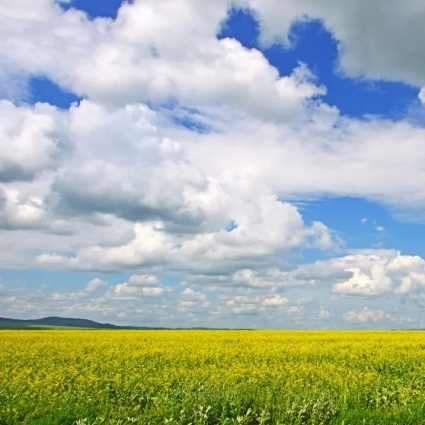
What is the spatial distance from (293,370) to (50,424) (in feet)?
33.0

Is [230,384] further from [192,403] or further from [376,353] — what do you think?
[376,353]

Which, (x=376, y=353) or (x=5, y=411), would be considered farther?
(x=376, y=353)

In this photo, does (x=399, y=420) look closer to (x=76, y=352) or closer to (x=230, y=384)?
(x=230, y=384)

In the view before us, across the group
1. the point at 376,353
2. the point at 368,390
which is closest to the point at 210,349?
the point at 376,353

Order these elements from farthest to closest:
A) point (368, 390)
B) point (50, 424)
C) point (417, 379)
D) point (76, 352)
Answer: point (76, 352), point (417, 379), point (368, 390), point (50, 424)

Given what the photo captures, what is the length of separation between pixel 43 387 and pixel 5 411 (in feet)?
10.4

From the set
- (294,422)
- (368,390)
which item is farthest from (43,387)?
(368,390)

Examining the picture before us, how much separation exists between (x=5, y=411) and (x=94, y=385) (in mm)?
3958

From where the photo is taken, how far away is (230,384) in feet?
53.4

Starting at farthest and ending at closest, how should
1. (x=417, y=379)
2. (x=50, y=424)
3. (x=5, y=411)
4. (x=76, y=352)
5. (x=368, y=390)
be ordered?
1. (x=76, y=352)
2. (x=417, y=379)
3. (x=368, y=390)
4. (x=5, y=411)
5. (x=50, y=424)

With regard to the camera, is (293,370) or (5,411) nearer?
(5,411)

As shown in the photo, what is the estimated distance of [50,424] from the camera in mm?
11719

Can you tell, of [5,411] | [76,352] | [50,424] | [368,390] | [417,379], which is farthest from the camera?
[76,352]

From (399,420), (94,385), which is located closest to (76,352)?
(94,385)
